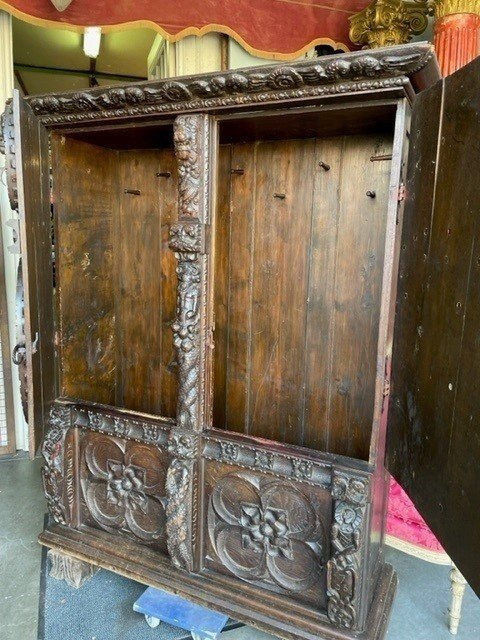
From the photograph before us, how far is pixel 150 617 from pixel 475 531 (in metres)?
1.24

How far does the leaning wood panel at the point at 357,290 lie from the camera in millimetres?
1747

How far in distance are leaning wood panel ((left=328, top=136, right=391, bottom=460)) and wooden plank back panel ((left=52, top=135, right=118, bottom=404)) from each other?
1052 millimetres

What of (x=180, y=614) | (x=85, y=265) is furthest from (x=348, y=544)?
(x=85, y=265)

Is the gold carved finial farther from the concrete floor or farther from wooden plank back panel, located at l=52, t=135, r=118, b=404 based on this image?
the concrete floor

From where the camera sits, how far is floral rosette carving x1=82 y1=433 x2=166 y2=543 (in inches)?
68.5

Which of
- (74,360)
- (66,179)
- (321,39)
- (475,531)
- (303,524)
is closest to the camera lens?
(475,531)

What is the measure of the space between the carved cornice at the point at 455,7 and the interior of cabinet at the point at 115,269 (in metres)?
1.40

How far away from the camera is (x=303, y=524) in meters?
1.50

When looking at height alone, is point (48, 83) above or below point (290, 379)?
above

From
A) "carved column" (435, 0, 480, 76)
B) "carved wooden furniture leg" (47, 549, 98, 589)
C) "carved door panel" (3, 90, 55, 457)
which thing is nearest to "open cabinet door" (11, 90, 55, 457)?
"carved door panel" (3, 90, 55, 457)

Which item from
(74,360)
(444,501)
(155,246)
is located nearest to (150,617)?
(74,360)

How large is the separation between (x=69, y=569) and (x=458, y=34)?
9.35ft

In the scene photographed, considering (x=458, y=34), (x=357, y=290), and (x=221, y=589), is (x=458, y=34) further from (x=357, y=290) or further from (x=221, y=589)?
(x=221, y=589)

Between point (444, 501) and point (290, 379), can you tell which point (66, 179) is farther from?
point (444, 501)
